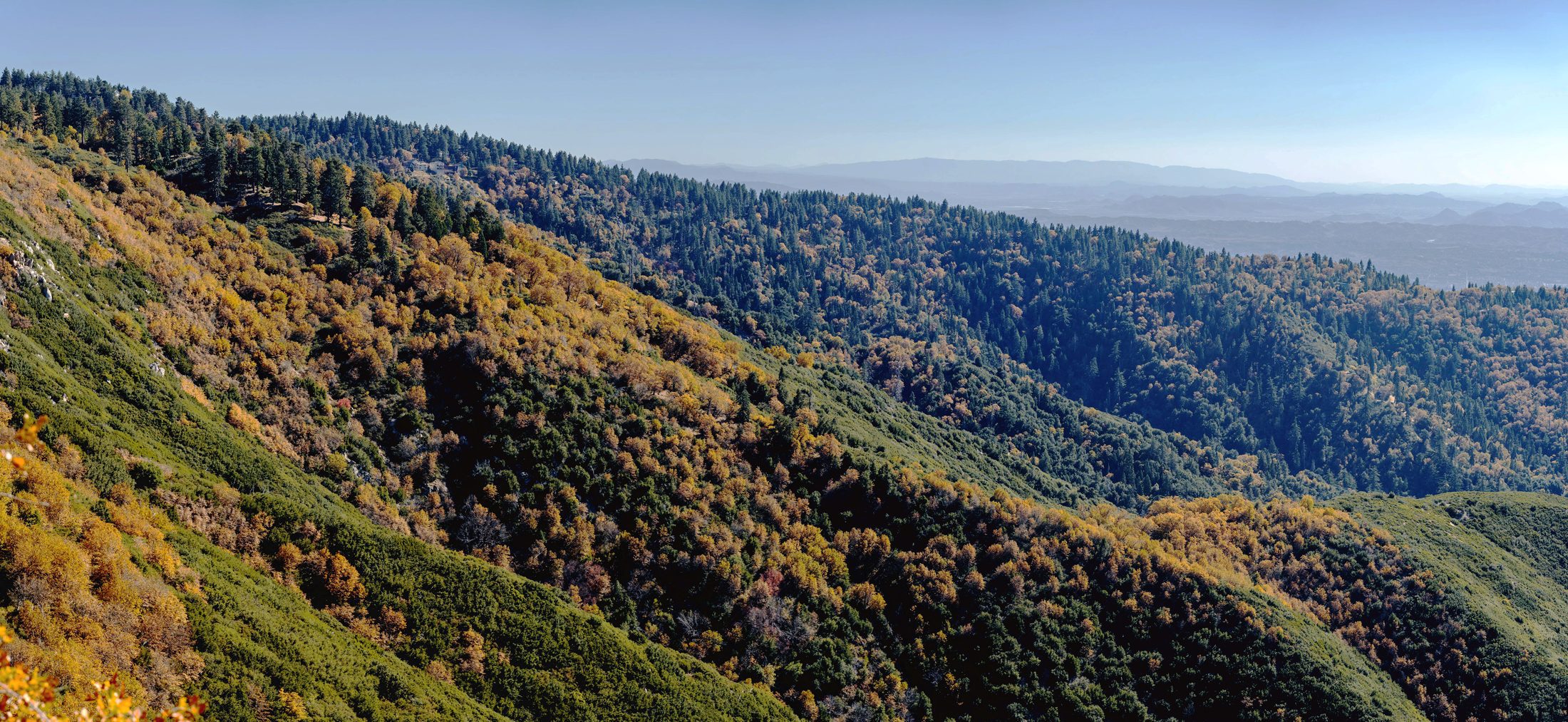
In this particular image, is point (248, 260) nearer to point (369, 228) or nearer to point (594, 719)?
point (369, 228)

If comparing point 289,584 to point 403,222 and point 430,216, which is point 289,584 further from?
point 430,216

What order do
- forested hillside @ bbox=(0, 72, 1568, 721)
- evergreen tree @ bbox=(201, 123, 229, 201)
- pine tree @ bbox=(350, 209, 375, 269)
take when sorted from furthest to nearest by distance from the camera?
evergreen tree @ bbox=(201, 123, 229, 201) → pine tree @ bbox=(350, 209, 375, 269) → forested hillside @ bbox=(0, 72, 1568, 721)

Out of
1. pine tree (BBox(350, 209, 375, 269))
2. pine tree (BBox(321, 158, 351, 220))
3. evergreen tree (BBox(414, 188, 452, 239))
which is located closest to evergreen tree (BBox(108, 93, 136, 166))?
pine tree (BBox(321, 158, 351, 220))

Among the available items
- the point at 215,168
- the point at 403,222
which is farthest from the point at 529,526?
the point at 215,168

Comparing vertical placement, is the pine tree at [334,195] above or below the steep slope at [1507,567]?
above

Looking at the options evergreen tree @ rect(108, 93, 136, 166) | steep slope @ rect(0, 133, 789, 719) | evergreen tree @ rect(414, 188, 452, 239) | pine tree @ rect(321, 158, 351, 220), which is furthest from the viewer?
evergreen tree @ rect(414, 188, 452, 239)

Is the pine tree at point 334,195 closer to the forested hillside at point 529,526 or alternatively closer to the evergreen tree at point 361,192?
the forested hillside at point 529,526

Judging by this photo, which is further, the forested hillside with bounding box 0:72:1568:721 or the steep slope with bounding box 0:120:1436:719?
the steep slope with bounding box 0:120:1436:719

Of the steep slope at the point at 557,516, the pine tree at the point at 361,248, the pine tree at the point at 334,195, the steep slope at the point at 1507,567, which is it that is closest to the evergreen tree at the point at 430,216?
the steep slope at the point at 557,516

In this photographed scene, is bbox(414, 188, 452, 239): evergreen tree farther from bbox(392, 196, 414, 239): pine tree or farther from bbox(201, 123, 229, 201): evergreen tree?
bbox(201, 123, 229, 201): evergreen tree

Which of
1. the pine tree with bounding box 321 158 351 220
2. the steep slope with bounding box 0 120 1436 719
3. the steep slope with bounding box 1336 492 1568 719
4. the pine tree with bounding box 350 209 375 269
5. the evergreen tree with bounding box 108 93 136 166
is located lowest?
the steep slope with bounding box 1336 492 1568 719

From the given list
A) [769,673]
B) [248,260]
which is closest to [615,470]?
[769,673]
